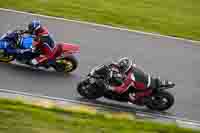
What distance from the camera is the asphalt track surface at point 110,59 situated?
1536cm

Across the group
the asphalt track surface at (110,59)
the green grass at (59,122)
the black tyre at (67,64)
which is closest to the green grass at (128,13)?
the asphalt track surface at (110,59)

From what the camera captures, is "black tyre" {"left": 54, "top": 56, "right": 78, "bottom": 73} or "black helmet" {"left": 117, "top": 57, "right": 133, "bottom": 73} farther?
"black tyre" {"left": 54, "top": 56, "right": 78, "bottom": 73}

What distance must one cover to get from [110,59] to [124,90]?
3.34 m

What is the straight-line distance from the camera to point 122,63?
1457 cm

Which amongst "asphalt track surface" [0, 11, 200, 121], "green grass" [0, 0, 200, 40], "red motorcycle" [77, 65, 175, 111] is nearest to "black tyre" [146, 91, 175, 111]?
"red motorcycle" [77, 65, 175, 111]

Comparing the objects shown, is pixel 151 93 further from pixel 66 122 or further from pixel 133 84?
pixel 66 122

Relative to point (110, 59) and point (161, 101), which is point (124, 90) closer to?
point (161, 101)

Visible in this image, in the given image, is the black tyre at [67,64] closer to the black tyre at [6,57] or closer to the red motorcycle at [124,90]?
the black tyre at [6,57]

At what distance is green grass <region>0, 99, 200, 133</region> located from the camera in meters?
11.5

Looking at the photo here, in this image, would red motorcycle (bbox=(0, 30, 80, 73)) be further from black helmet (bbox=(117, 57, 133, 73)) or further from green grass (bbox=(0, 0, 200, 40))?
green grass (bbox=(0, 0, 200, 40))

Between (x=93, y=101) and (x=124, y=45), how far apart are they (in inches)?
185

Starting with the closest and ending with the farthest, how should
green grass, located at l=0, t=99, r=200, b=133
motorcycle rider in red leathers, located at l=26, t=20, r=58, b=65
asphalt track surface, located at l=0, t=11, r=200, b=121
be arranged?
green grass, located at l=0, t=99, r=200, b=133 < asphalt track surface, located at l=0, t=11, r=200, b=121 < motorcycle rider in red leathers, located at l=26, t=20, r=58, b=65

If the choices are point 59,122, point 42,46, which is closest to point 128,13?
point 42,46

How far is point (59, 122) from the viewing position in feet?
39.8
